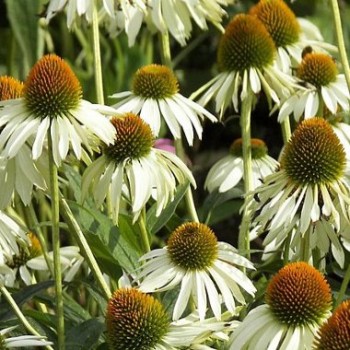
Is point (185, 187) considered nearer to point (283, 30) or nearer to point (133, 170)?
point (133, 170)

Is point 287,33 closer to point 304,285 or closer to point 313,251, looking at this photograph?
point 313,251

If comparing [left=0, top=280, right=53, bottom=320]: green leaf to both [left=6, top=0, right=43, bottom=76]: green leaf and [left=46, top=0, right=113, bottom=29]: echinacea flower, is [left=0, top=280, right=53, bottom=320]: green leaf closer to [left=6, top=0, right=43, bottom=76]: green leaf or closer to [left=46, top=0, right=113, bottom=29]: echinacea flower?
[left=46, top=0, right=113, bottom=29]: echinacea flower

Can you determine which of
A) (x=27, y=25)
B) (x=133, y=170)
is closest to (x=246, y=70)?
(x=133, y=170)

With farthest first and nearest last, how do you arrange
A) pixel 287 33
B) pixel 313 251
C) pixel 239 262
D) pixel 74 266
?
pixel 287 33 < pixel 74 266 < pixel 313 251 < pixel 239 262

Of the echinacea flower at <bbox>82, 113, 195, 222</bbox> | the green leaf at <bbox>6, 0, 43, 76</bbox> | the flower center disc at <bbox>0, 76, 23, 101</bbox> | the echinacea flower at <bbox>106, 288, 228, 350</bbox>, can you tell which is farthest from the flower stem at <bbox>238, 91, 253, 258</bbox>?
the green leaf at <bbox>6, 0, 43, 76</bbox>

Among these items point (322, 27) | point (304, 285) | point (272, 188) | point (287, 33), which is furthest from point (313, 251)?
point (322, 27)

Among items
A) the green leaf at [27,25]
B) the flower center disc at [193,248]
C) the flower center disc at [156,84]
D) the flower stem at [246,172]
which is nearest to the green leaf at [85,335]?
the flower center disc at [193,248]

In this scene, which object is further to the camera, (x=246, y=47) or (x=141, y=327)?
(x=246, y=47)
